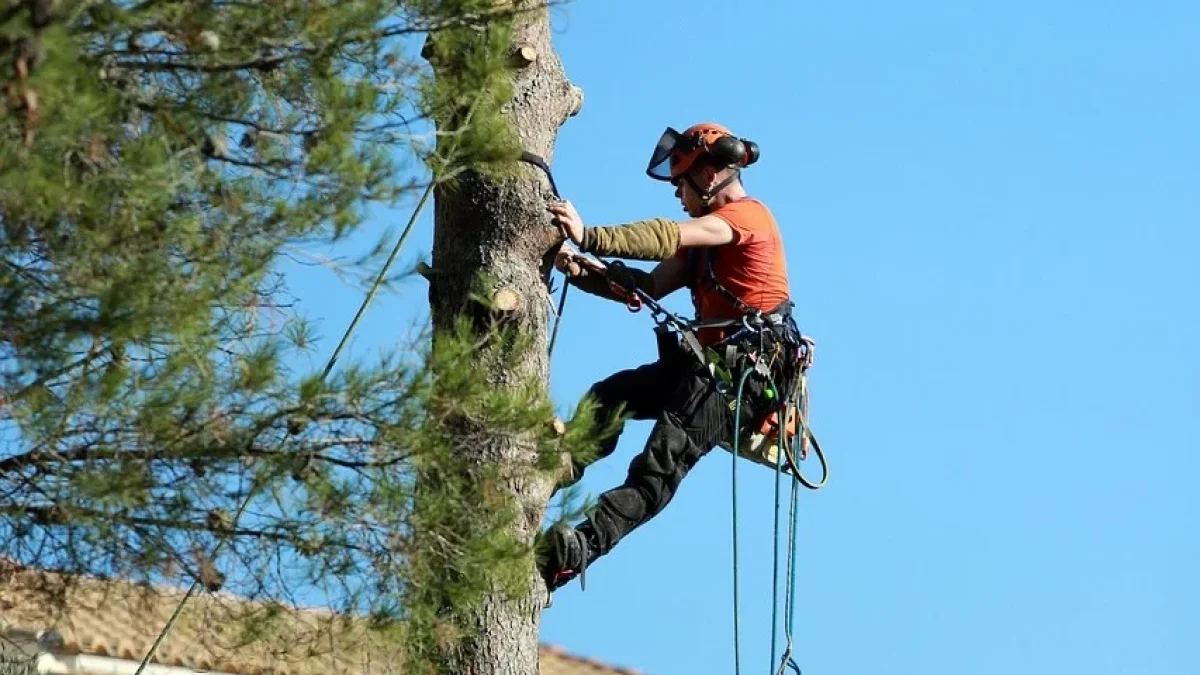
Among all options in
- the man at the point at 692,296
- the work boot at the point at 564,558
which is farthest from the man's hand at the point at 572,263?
the work boot at the point at 564,558

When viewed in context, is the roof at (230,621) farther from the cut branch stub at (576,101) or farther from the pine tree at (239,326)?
the cut branch stub at (576,101)

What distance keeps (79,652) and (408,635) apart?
11.0 feet

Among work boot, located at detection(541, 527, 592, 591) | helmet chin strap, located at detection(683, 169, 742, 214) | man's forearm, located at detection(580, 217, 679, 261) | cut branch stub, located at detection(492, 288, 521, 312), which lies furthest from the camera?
helmet chin strap, located at detection(683, 169, 742, 214)

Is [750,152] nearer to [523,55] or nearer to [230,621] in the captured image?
[523,55]

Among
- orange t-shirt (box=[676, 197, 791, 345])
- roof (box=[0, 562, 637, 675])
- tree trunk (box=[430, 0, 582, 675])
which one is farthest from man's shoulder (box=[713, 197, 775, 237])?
roof (box=[0, 562, 637, 675])

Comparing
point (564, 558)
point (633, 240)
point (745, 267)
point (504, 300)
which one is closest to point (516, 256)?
point (504, 300)

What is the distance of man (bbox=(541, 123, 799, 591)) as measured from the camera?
662cm

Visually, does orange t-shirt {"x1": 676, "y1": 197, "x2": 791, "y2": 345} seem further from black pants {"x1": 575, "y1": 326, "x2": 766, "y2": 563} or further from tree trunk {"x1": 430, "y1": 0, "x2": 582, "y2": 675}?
tree trunk {"x1": 430, "y1": 0, "x2": 582, "y2": 675}

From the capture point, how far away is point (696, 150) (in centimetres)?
728

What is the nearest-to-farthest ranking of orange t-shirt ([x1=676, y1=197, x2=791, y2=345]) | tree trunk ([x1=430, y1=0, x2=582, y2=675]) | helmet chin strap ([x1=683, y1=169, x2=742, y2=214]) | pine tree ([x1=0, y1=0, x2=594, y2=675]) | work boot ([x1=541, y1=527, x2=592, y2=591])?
pine tree ([x1=0, y1=0, x2=594, y2=675]) → tree trunk ([x1=430, y1=0, x2=582, y2=675]) → work boot ([x1=541, y1=527, x2=592, y2=591]) → orange t-shirt ([x1=676, y1=197, x2=791, y2=345]) → helmet chin strap ([x1=683, y1=169, x2=742, y2=214])

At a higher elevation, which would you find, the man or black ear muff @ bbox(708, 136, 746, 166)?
black ear muff @ bbox(708, 136, 746, 166)

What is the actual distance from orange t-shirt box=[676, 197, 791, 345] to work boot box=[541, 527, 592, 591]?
108 centimetres

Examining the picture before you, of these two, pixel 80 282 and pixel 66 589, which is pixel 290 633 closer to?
pixel 66 589

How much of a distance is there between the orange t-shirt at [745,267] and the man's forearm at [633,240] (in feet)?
1.40
